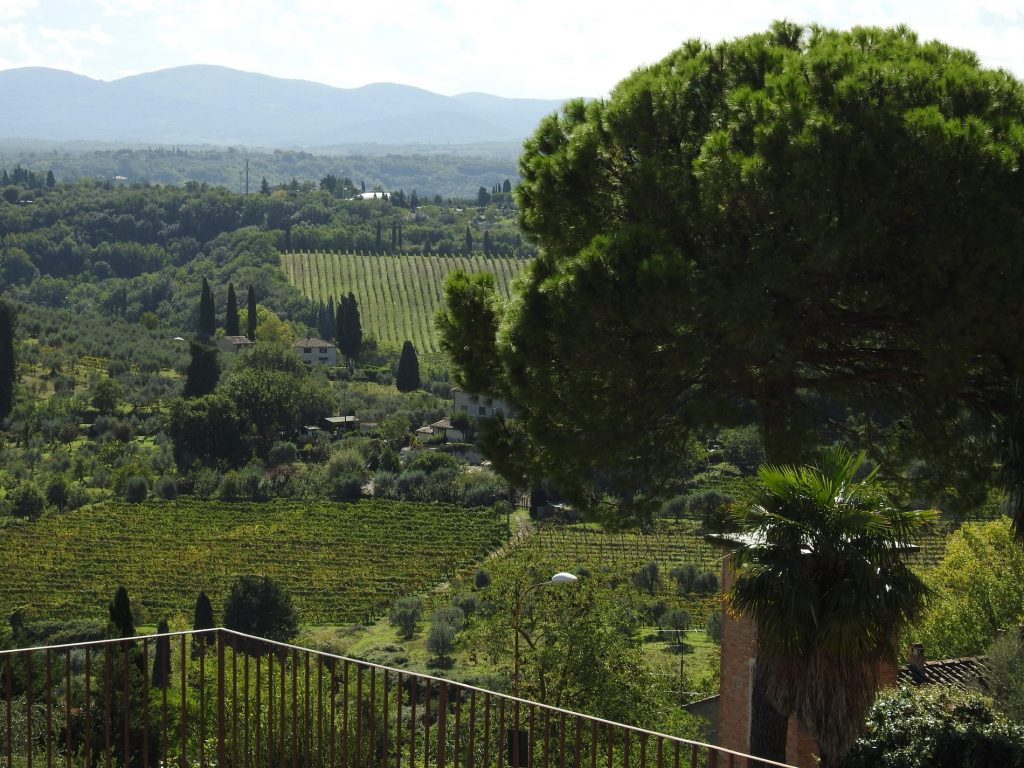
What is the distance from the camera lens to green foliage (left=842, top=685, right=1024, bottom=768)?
9.45 meters

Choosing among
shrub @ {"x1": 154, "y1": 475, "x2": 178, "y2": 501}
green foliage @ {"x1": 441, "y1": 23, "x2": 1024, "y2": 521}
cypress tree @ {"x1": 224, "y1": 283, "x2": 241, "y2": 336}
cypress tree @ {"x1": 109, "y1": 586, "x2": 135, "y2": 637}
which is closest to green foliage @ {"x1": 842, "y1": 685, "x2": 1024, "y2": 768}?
green foliage @ {"x1": 441, "y1": 23, "x2": 1024, "y2": 521}

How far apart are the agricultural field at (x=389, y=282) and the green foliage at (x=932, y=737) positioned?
9297 cm

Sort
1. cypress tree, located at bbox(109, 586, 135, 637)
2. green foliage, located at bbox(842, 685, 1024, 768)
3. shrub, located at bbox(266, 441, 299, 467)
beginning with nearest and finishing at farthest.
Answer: green foliage, located at bbox(842, 685, 1024, 768) < cypress tree, located at bbox(109, 586, 135, 637) < shrub, located at bbox(266, 441, 299, 467)

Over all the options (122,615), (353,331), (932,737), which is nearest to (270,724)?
(932,737)

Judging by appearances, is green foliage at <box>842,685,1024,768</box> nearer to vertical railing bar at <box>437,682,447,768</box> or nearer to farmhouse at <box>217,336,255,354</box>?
vertical railing bar at <box>437,682,447,768</box>

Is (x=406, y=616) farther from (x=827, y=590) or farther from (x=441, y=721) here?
(x=441, y=721)

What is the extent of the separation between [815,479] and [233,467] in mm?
59862

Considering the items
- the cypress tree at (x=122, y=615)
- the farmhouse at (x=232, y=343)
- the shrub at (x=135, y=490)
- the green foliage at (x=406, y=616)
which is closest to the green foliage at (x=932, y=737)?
the cypress tree at (x=122, y=615)

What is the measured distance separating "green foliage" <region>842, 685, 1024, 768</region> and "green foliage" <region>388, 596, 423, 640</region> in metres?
31.3

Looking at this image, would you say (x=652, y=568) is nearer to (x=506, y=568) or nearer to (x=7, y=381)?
(x=506, y=568)

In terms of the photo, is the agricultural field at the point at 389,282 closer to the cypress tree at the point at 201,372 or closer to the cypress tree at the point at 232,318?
the cypress tree at the point at 232,318

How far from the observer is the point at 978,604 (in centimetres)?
2134

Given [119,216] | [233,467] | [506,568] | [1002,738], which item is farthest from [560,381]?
[119,216]

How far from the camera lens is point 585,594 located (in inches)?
707
